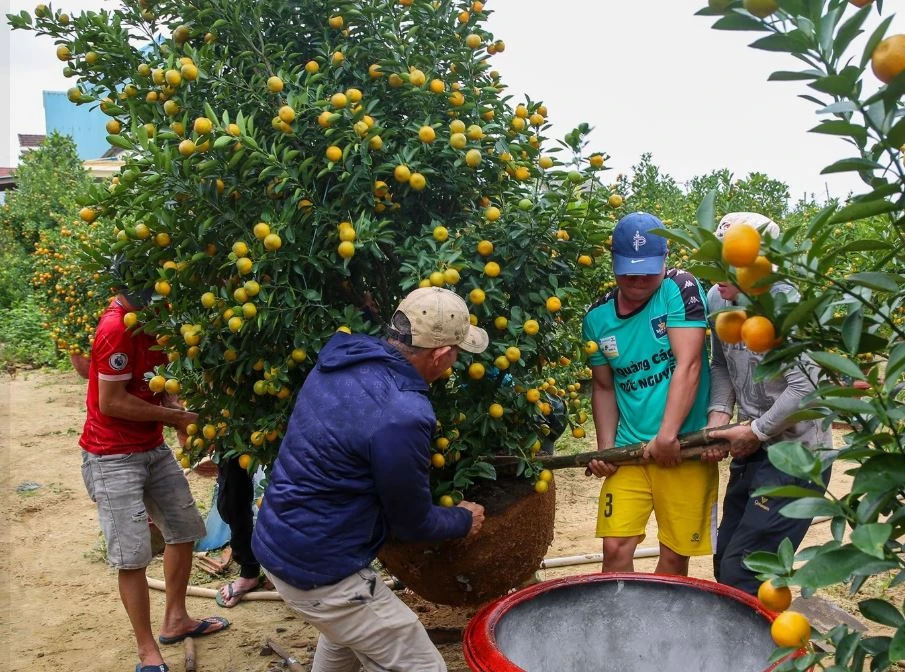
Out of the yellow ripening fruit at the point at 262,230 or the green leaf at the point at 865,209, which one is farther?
the yellow ripening fruit at the point at 262,230

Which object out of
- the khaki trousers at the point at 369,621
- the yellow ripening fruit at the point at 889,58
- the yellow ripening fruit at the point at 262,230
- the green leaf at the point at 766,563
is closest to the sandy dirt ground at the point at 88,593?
the khaki trousers at the point at 369,621

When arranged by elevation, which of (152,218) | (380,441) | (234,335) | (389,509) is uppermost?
(152,218)

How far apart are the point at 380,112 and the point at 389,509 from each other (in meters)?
1.36

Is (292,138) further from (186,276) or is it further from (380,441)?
(380,441)

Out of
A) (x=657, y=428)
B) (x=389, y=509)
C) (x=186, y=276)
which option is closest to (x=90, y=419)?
(x=186, y=276)

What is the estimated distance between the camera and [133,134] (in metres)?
2.75

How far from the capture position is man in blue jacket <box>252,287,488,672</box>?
2.42 metres

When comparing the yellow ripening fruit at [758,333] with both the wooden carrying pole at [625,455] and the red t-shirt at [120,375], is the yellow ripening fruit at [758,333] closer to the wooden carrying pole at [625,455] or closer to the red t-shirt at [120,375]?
the wooden carrying pole at [625,455]

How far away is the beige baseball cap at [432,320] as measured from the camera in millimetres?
2512

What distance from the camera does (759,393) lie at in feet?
10.2

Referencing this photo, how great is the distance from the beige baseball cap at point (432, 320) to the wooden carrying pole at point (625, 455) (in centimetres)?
84

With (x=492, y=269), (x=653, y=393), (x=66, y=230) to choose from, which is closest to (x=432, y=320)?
(x=492, y=269)

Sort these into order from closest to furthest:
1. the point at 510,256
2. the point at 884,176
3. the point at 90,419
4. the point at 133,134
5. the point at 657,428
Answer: the point at 884,176 < the point at 133,134 < the point at 510,256 < the point at 657,428 < the point at 90,419

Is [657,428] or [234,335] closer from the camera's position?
[234,335]
